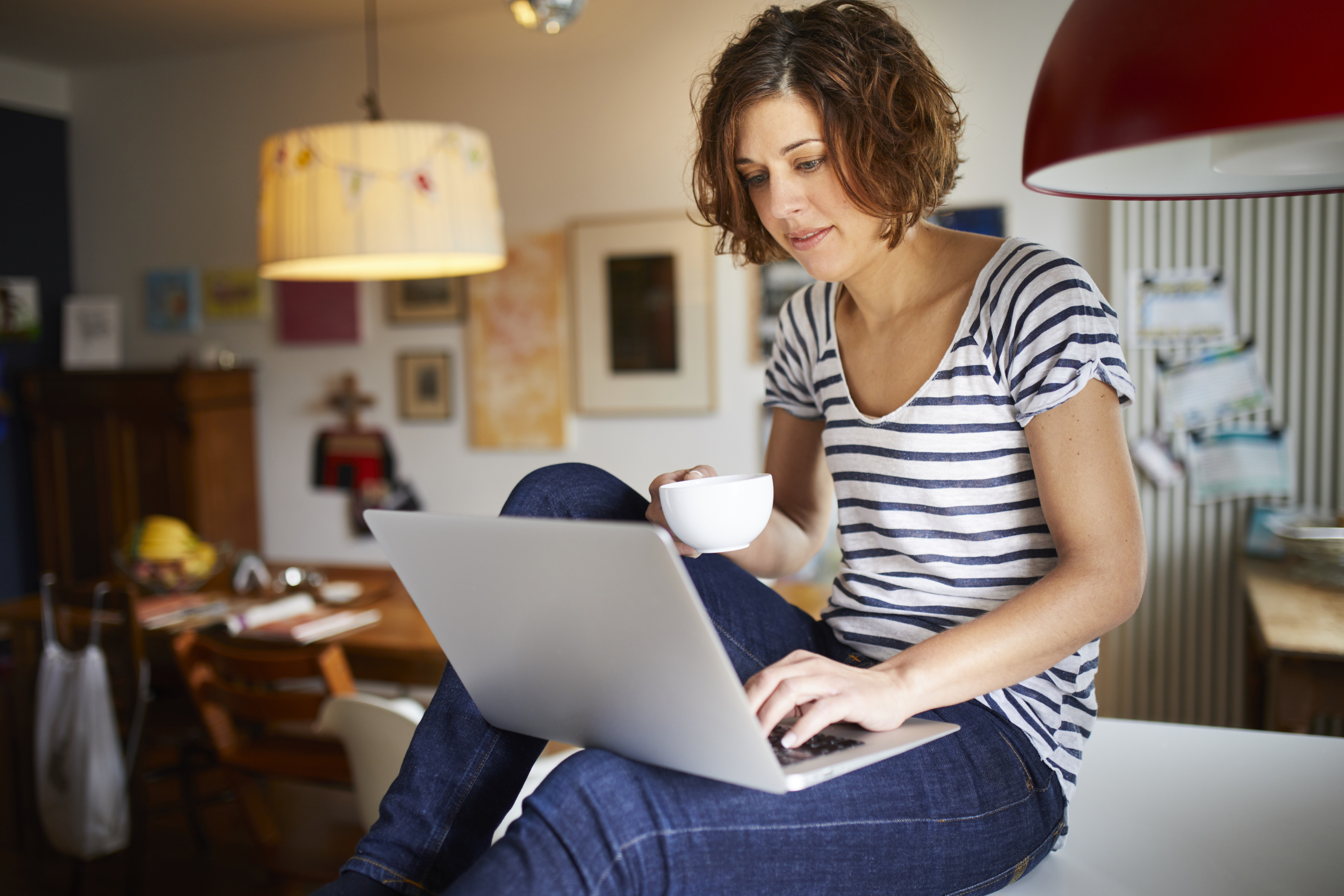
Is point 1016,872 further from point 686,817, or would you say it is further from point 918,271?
point 918,271

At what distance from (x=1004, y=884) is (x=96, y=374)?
394cm

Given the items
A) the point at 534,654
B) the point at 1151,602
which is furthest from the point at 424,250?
the point at 1151,602

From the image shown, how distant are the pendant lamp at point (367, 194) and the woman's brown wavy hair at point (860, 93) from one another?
1.11 m

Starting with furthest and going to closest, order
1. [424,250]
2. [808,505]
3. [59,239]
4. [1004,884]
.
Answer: [59,239]
[424,250]
[808,505]
[1004,884]

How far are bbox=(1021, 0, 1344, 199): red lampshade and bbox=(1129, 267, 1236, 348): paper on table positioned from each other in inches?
82.1

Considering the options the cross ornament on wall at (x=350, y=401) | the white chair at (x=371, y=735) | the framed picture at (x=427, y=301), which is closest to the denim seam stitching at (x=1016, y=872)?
the white chair at (x=371, y=735)

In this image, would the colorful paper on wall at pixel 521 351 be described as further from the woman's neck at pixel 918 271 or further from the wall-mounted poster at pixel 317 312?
the woman's neck at pixel 918 271

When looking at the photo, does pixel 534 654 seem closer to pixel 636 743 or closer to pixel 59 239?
pixel 636 743

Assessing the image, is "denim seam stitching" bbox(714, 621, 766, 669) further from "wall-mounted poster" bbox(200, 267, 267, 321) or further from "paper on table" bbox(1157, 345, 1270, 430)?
"wall-mounted poster" bbox(200, 267, 267, 321)

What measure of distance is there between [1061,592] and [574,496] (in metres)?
0.48

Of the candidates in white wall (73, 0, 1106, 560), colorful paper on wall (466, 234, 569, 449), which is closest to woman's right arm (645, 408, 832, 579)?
white wall (73, 0, 1106, 560)

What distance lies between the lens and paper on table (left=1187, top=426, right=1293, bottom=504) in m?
2.66

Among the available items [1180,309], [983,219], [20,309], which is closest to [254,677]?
[983,219]

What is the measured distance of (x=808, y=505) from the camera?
1377mm
